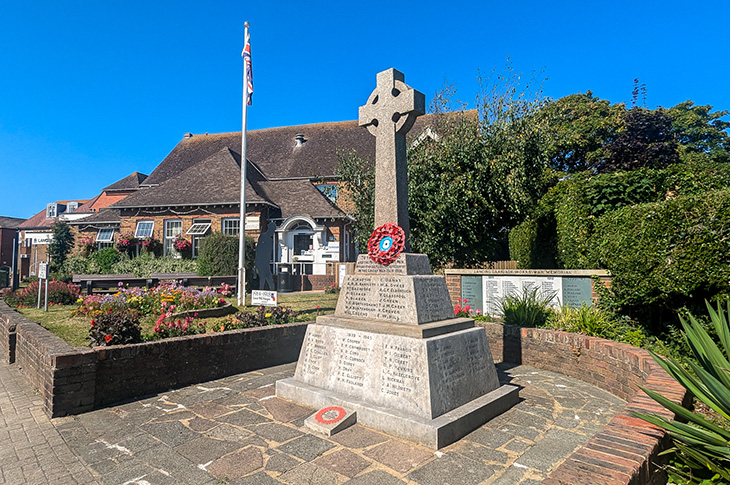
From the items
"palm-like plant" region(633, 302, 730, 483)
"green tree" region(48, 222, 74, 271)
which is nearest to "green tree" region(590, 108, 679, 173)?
"palm-like plant" region(633, 302, 730, 483)

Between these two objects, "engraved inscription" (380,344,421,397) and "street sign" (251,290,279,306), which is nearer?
"engraved inscription" (380,344,421,397)

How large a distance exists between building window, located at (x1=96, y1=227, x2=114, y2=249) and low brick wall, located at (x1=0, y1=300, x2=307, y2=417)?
64.0ft

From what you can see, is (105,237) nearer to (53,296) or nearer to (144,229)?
(144,229)

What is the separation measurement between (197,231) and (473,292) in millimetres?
17351

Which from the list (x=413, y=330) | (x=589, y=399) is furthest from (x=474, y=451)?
(x=589, y=399)

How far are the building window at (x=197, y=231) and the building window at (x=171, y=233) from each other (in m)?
0.96

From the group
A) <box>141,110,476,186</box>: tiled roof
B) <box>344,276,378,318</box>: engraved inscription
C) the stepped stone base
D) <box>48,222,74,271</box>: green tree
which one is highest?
<box>141,110,476,186</box>: tiled roof

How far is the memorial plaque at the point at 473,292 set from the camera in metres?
9.39

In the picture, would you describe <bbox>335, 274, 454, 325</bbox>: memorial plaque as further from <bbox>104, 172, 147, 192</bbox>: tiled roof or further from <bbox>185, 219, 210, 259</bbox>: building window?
<bbox>104, 172, 147, 192</bbox>: tiled roof

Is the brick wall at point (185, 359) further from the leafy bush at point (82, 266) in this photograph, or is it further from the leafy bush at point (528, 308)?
the leafy bush at point (82, 266)

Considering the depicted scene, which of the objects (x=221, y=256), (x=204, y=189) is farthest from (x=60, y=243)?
(x=221, y=256)

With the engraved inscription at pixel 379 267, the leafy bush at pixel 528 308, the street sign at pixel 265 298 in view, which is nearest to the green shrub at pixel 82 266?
the street sign at pixel 265 298

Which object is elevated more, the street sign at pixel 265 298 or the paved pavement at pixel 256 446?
the street sign at pixel 265 298

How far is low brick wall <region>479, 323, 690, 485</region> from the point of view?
7.52 feet
